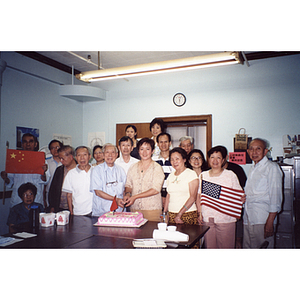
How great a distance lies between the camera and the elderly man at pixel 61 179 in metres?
3.63

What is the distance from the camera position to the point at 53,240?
214cm

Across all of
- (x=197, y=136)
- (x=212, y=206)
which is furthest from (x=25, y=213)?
(x=197, y=136)

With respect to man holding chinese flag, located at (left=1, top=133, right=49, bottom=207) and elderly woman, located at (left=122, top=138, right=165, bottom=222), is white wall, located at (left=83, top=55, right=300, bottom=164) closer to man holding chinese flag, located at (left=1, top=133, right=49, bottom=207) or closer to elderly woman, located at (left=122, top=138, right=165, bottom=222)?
elderly woman, located at (left=122, top=138, right=165, bottom=222)

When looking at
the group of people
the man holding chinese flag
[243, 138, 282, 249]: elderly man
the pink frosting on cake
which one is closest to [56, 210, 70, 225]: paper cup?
the pink frosting on cake

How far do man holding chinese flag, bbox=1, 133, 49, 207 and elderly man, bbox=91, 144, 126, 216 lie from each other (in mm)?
1316

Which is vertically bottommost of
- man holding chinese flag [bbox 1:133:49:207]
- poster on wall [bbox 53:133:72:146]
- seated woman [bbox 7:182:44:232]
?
seated woman [bbox 7:182:44:232]

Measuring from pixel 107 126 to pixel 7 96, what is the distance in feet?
6.44

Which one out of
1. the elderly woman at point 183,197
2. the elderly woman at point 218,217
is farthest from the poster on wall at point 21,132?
the elderly woman at point 218,217

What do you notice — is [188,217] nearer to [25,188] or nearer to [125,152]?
[125,152]

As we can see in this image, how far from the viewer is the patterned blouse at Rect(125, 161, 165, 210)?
320 centimetres

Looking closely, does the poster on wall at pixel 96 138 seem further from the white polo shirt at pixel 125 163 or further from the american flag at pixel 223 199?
the american flag at pixel 223 199

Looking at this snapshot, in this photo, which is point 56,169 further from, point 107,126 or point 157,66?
point 157,66

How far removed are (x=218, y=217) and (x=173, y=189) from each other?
63 cm

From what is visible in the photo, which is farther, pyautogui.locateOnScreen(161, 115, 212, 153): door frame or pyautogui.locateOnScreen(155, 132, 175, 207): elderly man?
pyautogui.locateOnScreen(161, 115, 212, 153): door frame
